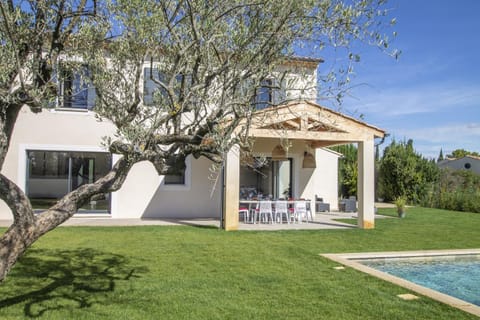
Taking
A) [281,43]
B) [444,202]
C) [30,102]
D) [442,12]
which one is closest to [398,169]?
[444,202]

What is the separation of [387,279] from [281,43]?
599 cm

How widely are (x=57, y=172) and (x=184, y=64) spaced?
15.0 meters

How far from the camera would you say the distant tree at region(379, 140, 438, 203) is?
31.2 metres

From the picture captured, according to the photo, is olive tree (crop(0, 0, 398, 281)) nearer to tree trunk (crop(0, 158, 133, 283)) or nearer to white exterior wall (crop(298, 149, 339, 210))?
tree trunk (crop(0, 158, 133, 283))

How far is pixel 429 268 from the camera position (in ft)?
37.1

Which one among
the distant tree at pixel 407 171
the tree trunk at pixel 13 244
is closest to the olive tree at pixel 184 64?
the tree trunk at pixel 13 244

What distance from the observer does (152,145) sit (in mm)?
5496

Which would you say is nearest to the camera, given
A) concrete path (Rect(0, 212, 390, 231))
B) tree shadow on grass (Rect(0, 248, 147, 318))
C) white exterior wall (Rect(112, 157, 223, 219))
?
tree shadow on grass (Rect(0, 248, 147, 318))

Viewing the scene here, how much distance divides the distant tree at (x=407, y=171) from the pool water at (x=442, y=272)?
19.6m

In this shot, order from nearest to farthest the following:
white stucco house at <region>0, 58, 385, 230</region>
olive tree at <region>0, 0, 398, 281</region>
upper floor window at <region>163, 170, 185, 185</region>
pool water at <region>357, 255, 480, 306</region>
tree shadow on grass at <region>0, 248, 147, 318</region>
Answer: olive tree at <region>0, 0, 398, 281</region>, tree shadow on grass at <region>0, 248, 147, 318</region>, pool water at <region>357, 255, 480, 306</region>, white stucco house at <region>0, 58, 385, 230</region>, upper floor window at <region>163, 170, 185, 185</region>

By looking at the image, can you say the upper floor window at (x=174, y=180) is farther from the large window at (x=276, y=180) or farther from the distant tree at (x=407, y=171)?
the distant tree at (x=407, y=171)

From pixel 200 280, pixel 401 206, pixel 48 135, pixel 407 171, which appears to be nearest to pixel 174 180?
pixel 48 135

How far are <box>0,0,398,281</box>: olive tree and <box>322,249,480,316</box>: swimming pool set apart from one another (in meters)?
5.56

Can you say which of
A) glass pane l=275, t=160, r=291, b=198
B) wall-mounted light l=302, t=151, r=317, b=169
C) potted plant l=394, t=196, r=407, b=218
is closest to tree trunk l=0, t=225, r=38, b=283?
glass pane l=275, t=160, r=291, b=198
